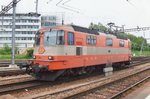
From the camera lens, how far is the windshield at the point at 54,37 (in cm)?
1839

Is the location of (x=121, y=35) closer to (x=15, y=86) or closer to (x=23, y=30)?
(x=15, y=86)

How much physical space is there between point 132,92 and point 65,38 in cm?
493

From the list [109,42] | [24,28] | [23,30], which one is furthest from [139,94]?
[24,28]

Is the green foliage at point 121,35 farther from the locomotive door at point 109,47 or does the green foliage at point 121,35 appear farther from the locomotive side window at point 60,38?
the locomotive side window at point 60,38

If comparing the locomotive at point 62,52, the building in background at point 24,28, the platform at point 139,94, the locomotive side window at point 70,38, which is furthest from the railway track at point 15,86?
the building in background at point 24,28

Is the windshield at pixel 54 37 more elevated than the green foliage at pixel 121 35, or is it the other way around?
the green foliage at pixel 121 35

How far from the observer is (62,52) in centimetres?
1830

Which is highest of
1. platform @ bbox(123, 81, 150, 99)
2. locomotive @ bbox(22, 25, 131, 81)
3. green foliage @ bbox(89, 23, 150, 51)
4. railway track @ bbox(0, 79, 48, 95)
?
green foliage @ bbox(89, 23, 150, 51)

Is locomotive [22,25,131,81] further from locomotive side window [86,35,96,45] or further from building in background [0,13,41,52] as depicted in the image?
building in background [0,13,41,52]

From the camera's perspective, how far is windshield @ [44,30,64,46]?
18.4m

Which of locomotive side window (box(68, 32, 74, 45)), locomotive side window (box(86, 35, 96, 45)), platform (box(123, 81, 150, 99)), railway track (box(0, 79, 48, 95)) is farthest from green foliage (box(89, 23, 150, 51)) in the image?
platform (box(123, 81, 150, 99))

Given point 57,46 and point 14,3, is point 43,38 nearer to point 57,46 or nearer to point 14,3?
point 57,46

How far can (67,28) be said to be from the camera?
19.0m

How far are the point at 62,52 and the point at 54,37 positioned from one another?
3.34 ft
